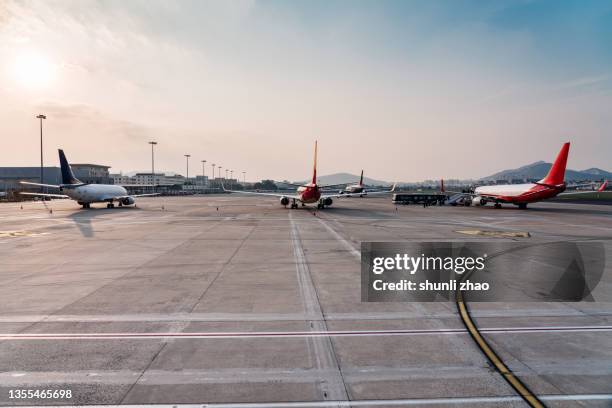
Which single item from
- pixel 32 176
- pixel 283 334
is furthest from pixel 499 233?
pixel 32 176

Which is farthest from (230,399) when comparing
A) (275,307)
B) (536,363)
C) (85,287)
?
(85,287)

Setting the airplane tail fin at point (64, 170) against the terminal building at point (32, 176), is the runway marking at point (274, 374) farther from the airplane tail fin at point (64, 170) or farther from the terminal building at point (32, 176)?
the terminal building at point (32, 176)

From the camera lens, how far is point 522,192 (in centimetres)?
4712

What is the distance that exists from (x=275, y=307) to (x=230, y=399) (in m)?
4.38

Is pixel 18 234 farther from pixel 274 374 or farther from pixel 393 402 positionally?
pixel 393 402

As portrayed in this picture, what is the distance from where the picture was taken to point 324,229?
27.2 m

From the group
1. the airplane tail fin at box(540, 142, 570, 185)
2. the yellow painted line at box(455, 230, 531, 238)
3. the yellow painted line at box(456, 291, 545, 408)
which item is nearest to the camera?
the yellow painted line at box(456, 291, 545, 408)

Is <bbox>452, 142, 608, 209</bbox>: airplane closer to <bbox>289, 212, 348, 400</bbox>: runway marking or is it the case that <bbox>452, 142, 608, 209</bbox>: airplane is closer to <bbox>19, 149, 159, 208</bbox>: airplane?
<bbox>289, 212, 348, 400</bbox>: runway marking

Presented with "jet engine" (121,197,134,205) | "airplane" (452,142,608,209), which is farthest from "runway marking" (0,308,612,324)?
"jet engine" (121,197,134,205)

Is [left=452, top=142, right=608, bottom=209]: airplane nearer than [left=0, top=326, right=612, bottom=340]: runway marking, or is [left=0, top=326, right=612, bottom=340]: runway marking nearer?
[left=0, top=326, right=612, bottom=340]: runway marking

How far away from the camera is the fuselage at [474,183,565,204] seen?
43781 mm

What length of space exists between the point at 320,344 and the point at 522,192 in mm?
50489

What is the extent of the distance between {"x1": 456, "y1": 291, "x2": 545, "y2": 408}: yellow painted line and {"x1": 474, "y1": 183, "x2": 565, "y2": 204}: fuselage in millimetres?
44533

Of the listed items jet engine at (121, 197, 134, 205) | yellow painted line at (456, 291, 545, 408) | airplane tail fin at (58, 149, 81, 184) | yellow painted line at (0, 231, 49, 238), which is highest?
airplane tail fin at (58, 149, 81, 184)
